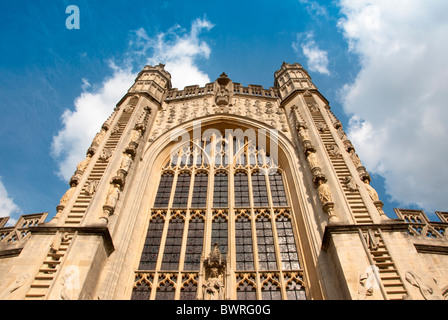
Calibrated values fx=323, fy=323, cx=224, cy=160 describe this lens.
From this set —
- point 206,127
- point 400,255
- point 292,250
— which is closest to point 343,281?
point 400,255

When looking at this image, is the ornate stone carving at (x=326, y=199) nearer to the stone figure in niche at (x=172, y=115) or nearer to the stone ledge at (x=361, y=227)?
the stone ledge at (x=361, y=227)

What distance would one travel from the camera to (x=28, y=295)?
759cm

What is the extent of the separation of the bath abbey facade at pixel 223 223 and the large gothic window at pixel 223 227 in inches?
1.7

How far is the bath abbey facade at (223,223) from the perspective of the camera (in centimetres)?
818

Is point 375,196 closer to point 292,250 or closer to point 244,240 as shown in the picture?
point 292,250

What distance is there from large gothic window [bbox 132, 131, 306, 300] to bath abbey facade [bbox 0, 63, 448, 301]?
0.04 meters

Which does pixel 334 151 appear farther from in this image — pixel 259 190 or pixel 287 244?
pixel 287 244

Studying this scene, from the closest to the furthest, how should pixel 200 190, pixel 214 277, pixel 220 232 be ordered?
pixel 214 277, pixel 220 232, pixel 200 190

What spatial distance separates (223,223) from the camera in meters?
11.5

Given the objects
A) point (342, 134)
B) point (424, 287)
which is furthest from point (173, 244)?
point (342, 134)

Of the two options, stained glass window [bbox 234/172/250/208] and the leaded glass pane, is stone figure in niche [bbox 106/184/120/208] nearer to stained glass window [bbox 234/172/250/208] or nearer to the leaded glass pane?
the leaded glass pane

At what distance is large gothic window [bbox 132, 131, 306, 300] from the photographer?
9445mm

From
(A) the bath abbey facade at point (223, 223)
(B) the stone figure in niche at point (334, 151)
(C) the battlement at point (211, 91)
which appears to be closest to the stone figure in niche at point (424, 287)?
(A) the bath abbey facade at point (223, 223)

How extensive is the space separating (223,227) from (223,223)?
0.19m
